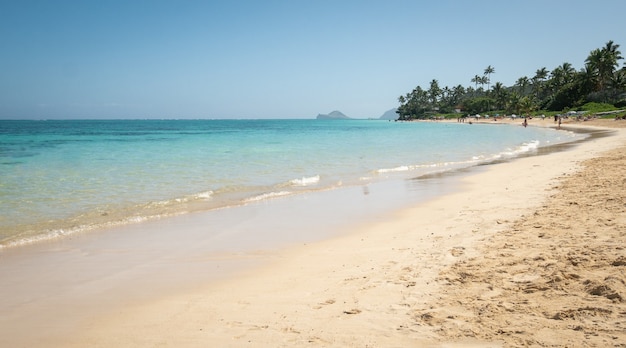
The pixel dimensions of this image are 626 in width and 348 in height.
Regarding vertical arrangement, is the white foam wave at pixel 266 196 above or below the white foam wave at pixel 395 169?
below

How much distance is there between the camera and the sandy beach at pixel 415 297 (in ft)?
12.1

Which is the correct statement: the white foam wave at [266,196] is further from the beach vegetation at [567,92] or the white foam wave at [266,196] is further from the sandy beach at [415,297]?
the beach vegetation at [567,92]

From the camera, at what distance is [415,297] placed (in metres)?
4.54

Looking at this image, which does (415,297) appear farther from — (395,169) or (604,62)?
(604,62)

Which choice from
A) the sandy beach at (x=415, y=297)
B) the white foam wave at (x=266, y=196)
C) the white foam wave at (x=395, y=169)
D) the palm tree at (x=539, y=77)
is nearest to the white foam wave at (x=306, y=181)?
the white foam wave at (x=266, y=196)

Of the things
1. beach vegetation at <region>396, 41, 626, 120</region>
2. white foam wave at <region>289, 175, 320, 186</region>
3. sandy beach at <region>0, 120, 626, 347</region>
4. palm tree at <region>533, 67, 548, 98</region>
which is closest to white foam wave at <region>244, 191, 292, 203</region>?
white foam wave at <region>289, 175, 320, 186</region>

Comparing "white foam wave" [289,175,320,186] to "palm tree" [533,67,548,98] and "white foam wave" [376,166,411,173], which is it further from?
"palm tree" [533,67,548,98]

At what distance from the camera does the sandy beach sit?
3.70 metres

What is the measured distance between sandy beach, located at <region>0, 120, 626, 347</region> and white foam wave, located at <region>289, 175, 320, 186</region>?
26.4 ft

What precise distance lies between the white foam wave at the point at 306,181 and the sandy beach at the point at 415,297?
805 centimetres

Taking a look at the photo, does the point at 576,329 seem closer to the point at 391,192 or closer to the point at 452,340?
the point at 452,340

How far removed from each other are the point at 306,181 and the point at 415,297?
1161cm

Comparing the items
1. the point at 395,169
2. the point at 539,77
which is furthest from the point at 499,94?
the point at 395,169

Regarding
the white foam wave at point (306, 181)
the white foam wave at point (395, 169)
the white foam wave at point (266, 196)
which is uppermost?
the white foam wave at point (395, 169)
